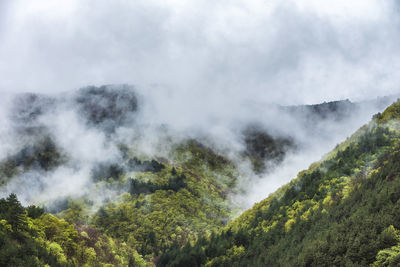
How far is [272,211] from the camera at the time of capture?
12825 centimetres

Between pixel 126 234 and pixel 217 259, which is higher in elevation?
pixel 126 234

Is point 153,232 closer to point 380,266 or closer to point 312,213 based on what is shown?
point 312,213

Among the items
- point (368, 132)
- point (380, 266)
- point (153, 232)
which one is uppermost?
point (153, 232)

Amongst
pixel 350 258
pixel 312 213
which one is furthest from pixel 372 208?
pixel 312 213

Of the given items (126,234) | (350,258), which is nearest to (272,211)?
(350,258)

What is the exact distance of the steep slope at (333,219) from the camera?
184 feet

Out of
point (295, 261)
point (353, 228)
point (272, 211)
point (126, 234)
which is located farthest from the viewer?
point (126, 234)

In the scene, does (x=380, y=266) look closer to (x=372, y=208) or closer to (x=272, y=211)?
(x=372, y=208)

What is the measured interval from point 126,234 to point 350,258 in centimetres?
15570

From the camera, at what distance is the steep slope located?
184ft

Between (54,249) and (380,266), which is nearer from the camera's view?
(380,266)

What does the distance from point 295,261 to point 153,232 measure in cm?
13301

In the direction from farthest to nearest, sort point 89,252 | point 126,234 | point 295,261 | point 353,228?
1. point 126,234
2. point 89,252
3. point 295,261
4. point 353,228

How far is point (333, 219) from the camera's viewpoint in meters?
83.1
